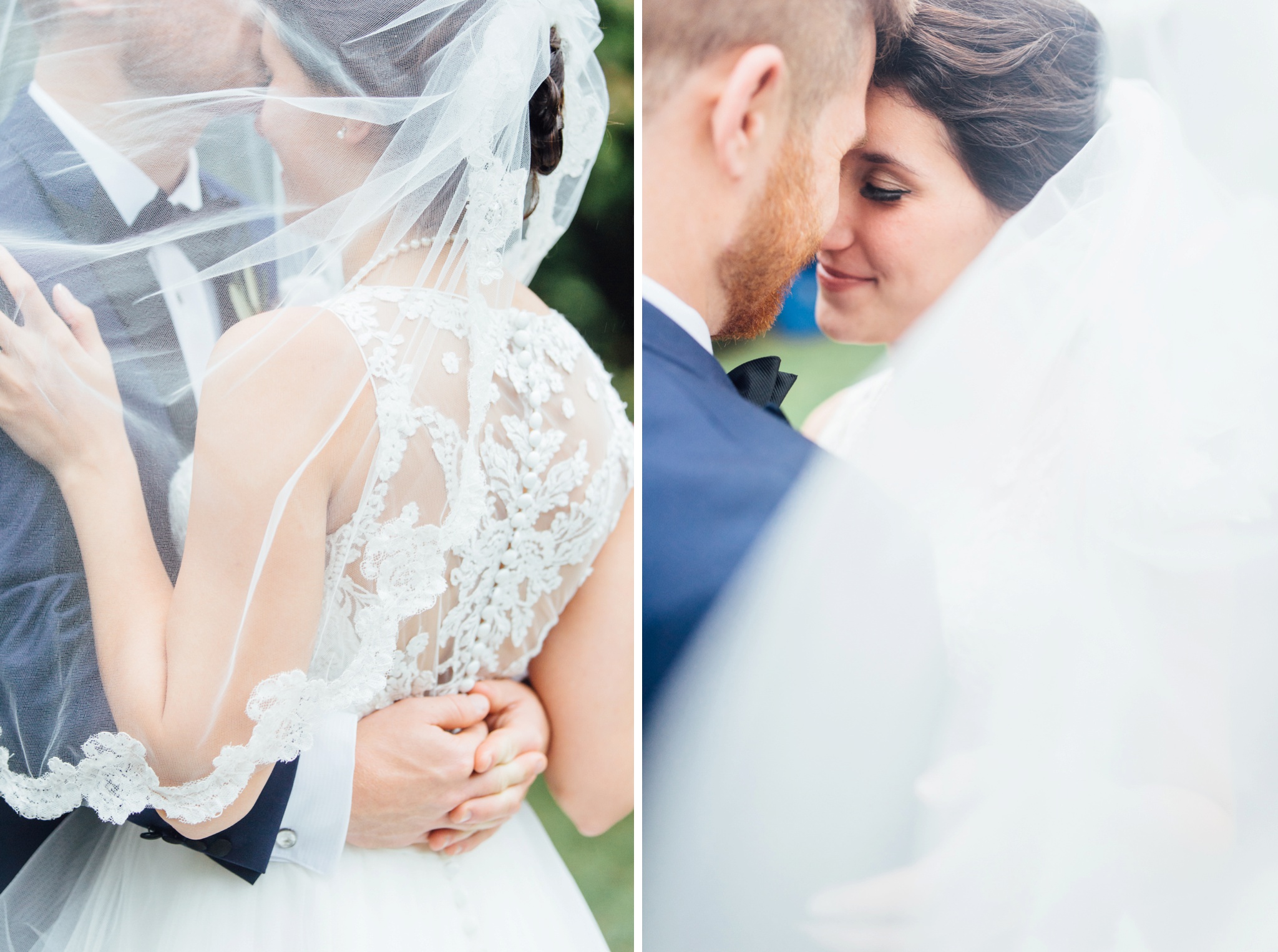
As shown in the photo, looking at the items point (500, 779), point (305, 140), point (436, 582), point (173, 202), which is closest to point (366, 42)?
point (305, 140)

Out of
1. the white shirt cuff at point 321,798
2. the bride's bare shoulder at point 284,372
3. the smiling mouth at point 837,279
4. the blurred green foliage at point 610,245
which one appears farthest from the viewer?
the blurred green foliage at point 610,245

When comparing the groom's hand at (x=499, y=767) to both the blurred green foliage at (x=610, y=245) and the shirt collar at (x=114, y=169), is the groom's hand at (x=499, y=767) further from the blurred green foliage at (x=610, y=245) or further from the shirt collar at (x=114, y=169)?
the shirt collar at (x=114, y=169)

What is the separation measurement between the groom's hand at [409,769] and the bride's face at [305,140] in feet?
1.62

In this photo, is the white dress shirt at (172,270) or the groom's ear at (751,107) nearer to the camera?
the white dress shirt at (172,270)

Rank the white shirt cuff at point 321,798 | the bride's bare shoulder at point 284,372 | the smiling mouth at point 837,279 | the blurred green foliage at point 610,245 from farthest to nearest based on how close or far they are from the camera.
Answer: the blurred green foliage at point 610,245 < the smiling mouth at point 837,279 < the white shirt cuff at point 321,798 < the bride's bare shoulder at point 284,372

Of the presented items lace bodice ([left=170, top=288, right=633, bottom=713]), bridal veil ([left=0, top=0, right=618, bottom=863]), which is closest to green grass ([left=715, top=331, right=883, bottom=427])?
lace bodice ([left=170, top=288, right=633, bottom=713])

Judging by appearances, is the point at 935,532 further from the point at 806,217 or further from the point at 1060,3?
the point at 1060,3

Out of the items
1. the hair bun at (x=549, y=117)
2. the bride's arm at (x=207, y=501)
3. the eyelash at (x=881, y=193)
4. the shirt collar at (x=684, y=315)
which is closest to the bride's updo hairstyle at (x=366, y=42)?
the hair bun at (x=549, y=117)

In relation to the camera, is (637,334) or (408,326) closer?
(408,326)

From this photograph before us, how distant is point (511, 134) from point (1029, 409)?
1.94ft

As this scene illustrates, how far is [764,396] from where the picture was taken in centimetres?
99

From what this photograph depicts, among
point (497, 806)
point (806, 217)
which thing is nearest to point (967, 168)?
point (806, 217)

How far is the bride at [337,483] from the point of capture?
75 centimetres

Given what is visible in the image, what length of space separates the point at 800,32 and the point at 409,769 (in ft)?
2.76
